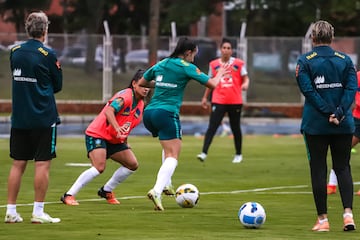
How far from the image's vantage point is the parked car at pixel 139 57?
117 feet

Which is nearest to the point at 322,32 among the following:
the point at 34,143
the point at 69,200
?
the point at 34,143

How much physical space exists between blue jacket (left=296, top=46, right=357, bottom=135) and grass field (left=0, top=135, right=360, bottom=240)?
0.97m

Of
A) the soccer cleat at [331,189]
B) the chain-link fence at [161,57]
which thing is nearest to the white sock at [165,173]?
the soccer cleat at [331,189]

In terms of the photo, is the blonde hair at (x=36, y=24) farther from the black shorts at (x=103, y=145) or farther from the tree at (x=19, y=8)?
the tree at (x=19, y=8)

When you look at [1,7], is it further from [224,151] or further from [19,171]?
[19,171]

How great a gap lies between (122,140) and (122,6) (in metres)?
32.4

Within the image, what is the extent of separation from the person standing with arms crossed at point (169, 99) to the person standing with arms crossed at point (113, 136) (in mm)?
388

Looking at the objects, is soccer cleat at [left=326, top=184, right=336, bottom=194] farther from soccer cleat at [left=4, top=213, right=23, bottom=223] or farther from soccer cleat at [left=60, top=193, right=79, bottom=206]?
soccer cleat at [left=4, top=213, right=23, bottom=223]

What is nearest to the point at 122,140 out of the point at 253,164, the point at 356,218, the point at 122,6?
the point at 356,218

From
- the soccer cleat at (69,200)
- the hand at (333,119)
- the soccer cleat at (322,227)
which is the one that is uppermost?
the hand at (333,119)

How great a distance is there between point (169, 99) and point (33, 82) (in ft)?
6.54

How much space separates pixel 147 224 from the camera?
10844 mm

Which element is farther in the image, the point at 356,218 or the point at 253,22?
the point at 253,22

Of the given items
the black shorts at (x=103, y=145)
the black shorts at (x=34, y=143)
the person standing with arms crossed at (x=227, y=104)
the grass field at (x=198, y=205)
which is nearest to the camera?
the grass field at (x=198, y=205)
